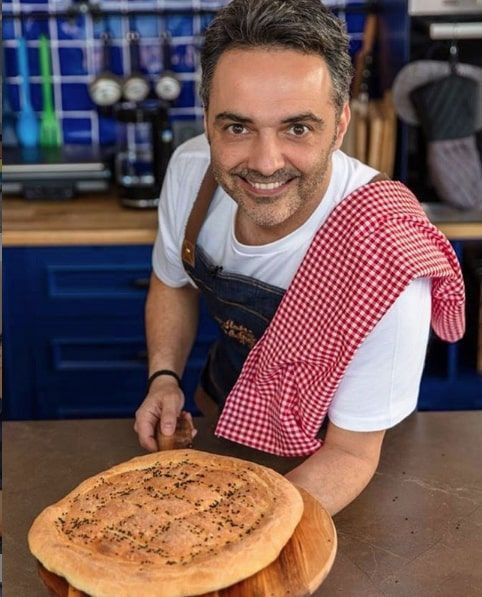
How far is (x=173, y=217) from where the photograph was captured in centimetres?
173

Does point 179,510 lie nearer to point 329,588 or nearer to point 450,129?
point 329,588

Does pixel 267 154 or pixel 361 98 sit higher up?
pixel 267 154

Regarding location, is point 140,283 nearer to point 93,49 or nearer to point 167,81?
point 167,81

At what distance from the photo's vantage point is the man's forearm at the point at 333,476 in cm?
126

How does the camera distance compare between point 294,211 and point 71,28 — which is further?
point 71,28

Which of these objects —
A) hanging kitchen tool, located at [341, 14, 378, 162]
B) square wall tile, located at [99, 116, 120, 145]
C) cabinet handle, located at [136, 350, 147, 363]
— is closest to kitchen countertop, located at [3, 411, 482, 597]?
cabinet handle, located at [136, 350, 147, 363]

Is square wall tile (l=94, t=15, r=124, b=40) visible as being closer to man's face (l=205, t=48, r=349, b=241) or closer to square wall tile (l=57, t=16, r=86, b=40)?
square wall tile (l=57, t=16, r=86, b=40)

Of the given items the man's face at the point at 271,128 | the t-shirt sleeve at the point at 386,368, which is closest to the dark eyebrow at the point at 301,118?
the man's face at the point at 271,128

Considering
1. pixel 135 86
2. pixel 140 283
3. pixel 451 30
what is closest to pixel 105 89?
pixel 135 86

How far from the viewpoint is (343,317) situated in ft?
4.39

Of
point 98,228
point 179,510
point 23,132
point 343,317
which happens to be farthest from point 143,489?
point 23,132

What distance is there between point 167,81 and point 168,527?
2.16 m

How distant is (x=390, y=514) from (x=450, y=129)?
1.47m

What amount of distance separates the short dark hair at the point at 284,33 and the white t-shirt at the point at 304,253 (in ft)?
0.68
